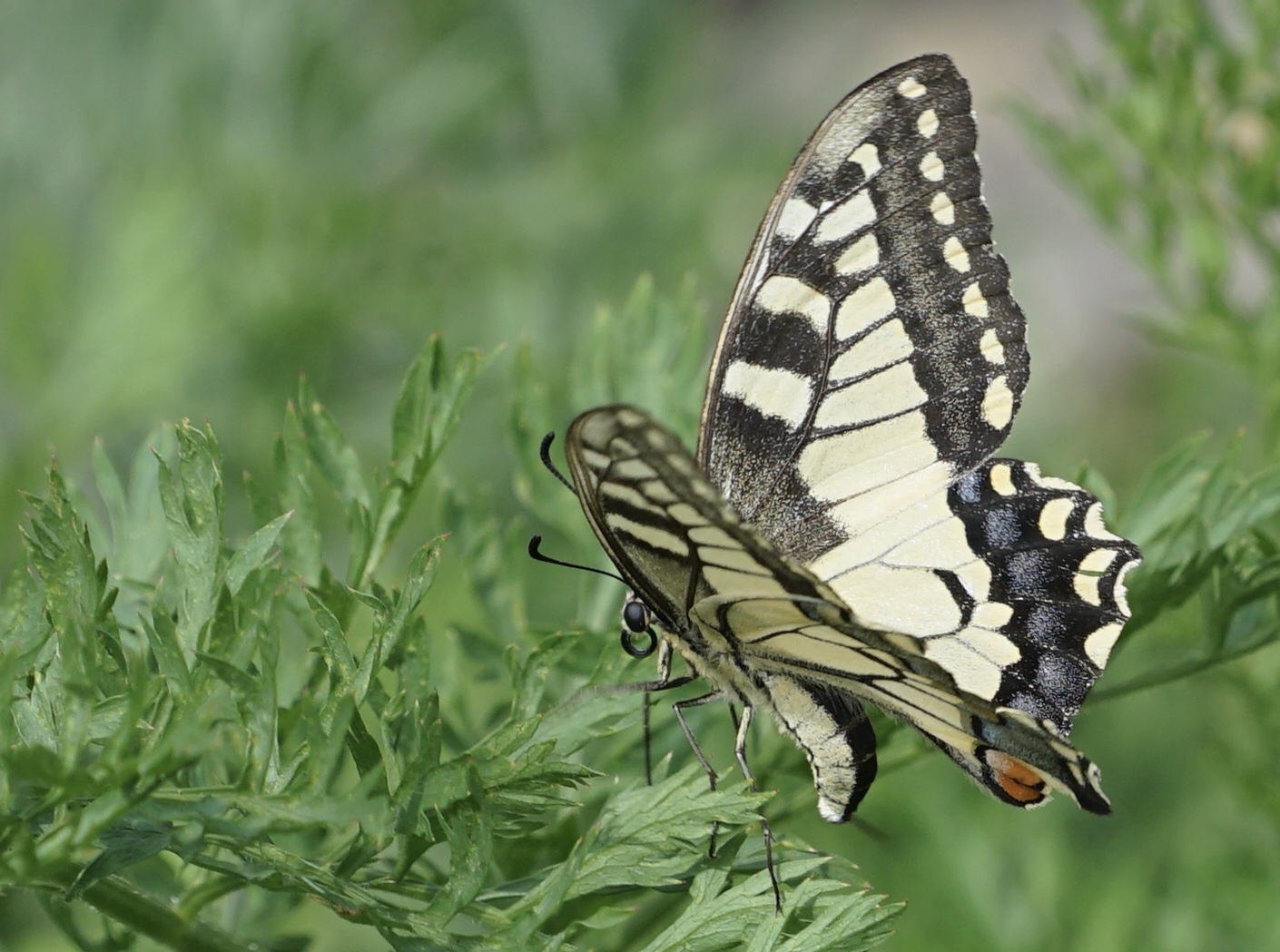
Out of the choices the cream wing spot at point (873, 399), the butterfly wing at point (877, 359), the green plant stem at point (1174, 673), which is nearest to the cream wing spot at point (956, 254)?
the butterfly wing at point (877, 359)

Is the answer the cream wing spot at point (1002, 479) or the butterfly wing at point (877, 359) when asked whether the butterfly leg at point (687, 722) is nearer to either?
the butterfly wing at point (877, 359)

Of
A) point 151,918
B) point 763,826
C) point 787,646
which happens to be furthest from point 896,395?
point 151,918

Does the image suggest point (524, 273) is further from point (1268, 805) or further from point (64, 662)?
point (64, 662)

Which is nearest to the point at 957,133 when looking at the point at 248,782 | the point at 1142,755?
the point at 248,782

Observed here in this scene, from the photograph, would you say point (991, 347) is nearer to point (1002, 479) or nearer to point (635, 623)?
point (1002, 479)

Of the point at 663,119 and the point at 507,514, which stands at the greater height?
Answer: the point at 663,119

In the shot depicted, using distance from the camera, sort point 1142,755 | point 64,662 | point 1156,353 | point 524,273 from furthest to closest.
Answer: point 1156,353 < point 524,273 < point 1142,755 < point 64,662
